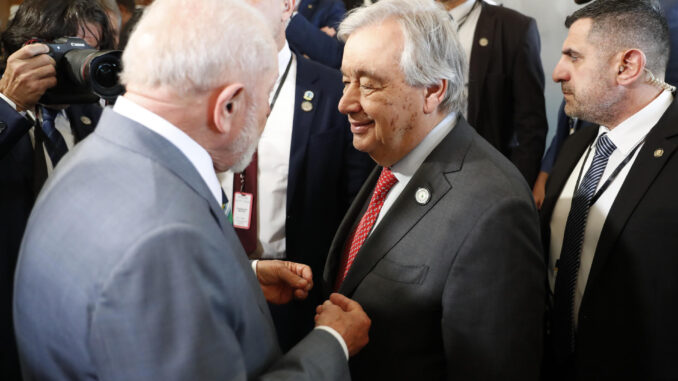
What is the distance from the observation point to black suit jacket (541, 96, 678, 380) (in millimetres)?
1484

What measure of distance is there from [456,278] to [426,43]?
603mm

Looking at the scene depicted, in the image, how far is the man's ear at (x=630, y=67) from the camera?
173 cm

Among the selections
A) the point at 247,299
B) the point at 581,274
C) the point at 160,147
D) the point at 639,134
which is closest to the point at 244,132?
the point at 160,147

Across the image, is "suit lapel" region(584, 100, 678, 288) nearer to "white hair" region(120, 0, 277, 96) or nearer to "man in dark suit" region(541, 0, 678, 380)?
"man in dark suit" region(541, 0, 678, 380)

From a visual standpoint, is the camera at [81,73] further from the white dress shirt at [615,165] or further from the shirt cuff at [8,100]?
the white dress shirt at [615,165]

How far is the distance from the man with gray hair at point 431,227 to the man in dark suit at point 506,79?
3.62ft

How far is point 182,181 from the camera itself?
857 millimetres

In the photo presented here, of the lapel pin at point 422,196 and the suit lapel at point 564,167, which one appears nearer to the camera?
the lapel pin at point 422,196

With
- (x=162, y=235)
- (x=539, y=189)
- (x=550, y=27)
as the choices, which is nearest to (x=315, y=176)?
(x=162, y=235)

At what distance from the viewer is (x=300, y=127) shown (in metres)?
1.89

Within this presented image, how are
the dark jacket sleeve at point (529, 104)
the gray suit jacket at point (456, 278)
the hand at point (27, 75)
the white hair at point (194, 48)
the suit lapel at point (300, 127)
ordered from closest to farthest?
the white hair at point (194, 48), the gray suit jacket at point (456, 278), the hand at point (27, 75), the suit lapel at point (300, 127), the dark jacket sleeve at point (529, 104)

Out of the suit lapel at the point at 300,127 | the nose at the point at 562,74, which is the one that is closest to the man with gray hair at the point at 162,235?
the suit lapel at the point at 300,127

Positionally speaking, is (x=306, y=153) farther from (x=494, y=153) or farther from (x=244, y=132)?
(x=244, y=132)

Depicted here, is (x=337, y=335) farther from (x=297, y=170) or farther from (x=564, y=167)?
(x=564, y=167)
